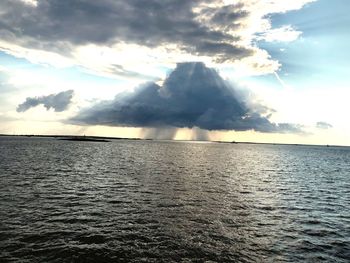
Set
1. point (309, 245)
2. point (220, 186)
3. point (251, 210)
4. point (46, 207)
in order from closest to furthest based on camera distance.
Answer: point (309, 245) → point (46, 207) → point (251, 210) → point (220, 186)

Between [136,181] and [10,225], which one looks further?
[136,181]

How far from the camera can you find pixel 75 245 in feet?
79.1

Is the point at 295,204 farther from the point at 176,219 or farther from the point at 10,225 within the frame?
the point at 10,225

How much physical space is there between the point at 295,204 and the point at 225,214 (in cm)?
1337

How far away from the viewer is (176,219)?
32.6 m

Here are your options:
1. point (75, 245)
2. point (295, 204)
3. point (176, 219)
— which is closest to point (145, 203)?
point (176, 219)

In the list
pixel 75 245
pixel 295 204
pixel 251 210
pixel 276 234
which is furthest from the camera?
pixel 295 204

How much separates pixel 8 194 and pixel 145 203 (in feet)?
57.4

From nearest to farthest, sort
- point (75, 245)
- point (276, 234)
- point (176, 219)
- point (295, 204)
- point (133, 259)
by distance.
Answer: point (133, 259), point (75, 245), point (276, 234), point (176, 219), point (295, 204)

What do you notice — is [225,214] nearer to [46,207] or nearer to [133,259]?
[133,259]

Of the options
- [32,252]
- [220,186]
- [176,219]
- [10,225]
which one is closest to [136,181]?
[220,186]

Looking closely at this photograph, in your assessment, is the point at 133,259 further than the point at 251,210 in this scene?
No

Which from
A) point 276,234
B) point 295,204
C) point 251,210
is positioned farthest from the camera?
point 295,204

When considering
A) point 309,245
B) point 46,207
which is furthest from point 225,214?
point 46,207
